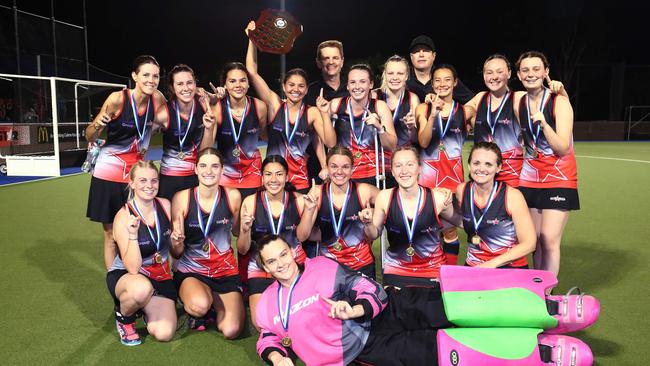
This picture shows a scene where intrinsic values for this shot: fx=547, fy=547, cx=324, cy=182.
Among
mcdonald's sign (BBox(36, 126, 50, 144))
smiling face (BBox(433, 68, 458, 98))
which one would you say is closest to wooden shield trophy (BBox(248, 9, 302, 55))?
smiling face (BBox(433, 68, 458, 98))

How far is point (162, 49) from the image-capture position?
36.1 meters

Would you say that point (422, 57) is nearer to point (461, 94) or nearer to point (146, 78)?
point (461, 94)

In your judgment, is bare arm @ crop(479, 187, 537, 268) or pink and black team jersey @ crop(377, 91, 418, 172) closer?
bare arm @ crop(479, 187, 537, 268)

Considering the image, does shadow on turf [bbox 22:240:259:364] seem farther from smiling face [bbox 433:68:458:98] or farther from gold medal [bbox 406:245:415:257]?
smiling face [bbox 433:68:458:98]

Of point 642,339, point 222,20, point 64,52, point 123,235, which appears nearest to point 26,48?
point 64,52

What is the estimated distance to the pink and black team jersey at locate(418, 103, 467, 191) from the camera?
4.41 m

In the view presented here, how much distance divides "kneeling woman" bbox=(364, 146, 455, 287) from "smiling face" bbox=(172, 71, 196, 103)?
1.68 meters

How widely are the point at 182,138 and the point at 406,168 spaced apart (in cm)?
182

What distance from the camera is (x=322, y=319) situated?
9.15ft

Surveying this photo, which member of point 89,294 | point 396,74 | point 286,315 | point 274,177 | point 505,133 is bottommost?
point 89,294

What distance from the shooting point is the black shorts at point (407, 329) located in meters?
2.82

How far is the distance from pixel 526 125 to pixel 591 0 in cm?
3683

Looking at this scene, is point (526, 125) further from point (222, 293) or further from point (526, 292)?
point (222, 293)

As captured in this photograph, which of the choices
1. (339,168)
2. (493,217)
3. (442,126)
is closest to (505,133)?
(442,126)
